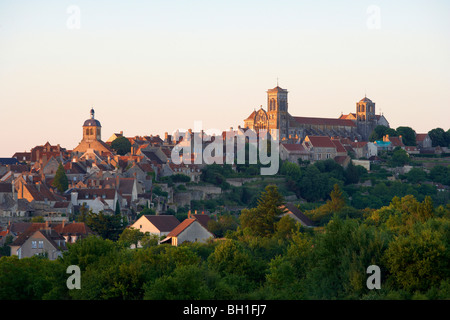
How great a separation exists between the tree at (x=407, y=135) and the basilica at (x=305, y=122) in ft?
25.0

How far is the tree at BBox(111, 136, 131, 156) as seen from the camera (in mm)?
94625

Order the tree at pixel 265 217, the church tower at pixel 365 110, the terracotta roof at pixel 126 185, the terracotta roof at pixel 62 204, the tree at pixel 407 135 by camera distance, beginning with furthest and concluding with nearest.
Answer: the church tower at pixel 365 110, the tree at pixel 407 135, the terracotta roof at pixel 126 185, the terracotta roof at pixel 62 204, the tree at pixel 265 217

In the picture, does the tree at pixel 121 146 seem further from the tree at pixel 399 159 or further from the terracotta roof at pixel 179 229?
the terracotta roof at pixel 179 229

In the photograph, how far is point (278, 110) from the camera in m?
→ 117

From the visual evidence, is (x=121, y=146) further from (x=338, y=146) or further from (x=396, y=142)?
(x=396, y=142)

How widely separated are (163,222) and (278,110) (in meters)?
57.5

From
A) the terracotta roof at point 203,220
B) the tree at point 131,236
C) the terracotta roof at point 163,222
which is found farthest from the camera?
the terracotta roof at point 203,220

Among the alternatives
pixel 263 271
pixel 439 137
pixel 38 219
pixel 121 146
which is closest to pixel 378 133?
pixel 439 137

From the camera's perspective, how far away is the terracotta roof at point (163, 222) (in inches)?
2362

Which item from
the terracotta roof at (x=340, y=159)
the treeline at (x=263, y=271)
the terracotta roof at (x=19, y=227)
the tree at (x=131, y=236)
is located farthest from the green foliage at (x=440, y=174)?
the treeline at (x=263, y=271)
